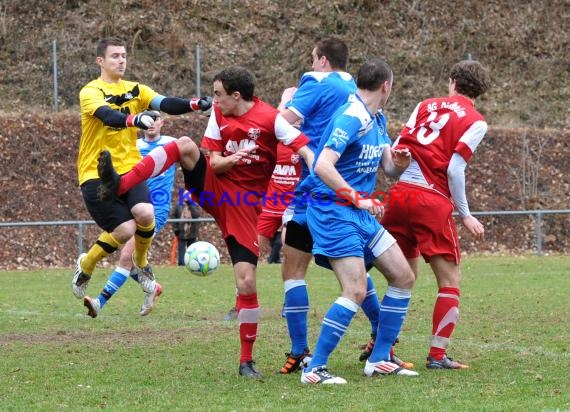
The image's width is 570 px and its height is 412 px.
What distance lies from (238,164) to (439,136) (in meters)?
1.43

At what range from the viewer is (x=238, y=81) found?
6.76 metres

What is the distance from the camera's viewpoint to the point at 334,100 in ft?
25.1

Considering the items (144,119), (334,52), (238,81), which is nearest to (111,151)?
(144,119)

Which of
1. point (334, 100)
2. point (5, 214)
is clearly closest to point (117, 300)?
point (334, 100)

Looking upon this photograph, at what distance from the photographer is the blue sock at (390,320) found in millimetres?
6672

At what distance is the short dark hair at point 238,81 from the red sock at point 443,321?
1.95 meters

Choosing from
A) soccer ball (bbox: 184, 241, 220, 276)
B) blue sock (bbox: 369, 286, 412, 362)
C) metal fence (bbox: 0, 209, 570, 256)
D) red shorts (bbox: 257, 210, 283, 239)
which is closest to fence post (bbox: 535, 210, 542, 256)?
metal fence (bbox: 0, 209, 570, 256)

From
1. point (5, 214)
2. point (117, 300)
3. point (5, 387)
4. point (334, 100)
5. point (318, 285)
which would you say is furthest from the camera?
point (5, 214)

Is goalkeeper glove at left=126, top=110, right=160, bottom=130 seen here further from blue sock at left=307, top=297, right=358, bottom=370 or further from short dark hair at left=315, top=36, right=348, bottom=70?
blue sock at left=307, top=297, right=358, bottom=370

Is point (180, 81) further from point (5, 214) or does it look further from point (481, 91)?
point (481, 91)

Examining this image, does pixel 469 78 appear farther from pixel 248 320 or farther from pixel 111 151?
pixel 111 151

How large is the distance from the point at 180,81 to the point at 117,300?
1355 cm

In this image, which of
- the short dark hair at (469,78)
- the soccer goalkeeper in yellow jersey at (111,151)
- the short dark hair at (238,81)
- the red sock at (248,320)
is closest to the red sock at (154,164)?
the short dark hair at (238,81)

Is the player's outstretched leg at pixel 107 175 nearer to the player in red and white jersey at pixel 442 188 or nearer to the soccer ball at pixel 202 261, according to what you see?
the player in red and white jersey at pixel 442 188
